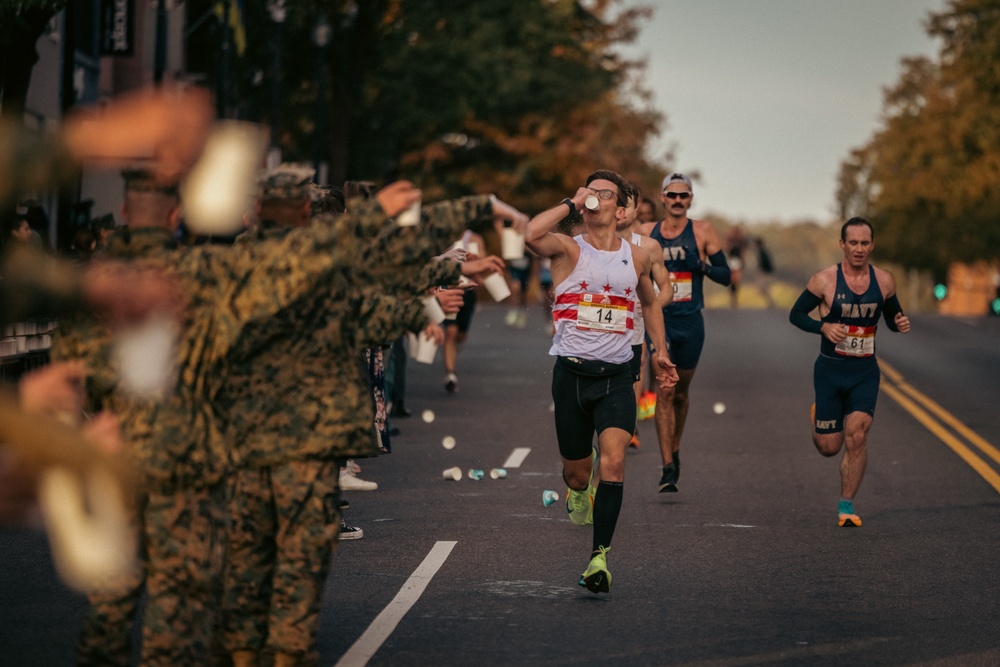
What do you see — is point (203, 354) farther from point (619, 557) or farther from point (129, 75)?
point (129, 75)

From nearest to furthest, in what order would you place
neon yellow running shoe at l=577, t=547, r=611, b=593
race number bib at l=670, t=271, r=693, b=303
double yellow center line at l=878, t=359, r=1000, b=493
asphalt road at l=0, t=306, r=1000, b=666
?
asphalt road at l=0, t=306, r=1000, b=666
neon yellow running shoe at l=577, t=547, r=611, b=593
race number bib at l=670, t=271, r=693, b=303
double yellow center line at l=878, t=359, r=1000, b=493

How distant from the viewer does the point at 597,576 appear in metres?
8.61

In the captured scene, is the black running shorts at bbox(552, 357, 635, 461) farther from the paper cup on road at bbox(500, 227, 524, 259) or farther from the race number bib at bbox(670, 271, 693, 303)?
the race number bib at bbox(670, 271, 693, 303)

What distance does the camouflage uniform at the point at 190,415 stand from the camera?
18.1ft

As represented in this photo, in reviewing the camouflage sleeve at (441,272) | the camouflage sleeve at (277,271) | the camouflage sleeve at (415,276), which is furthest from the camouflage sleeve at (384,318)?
the camouflage sleeve at (277,271)

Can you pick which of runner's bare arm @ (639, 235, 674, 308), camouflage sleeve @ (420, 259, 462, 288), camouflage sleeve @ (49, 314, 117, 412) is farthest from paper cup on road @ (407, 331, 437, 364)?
camouflage sleeve @ (49, 314, 117, 412)

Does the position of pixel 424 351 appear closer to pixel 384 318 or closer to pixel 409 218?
pixel 384 318

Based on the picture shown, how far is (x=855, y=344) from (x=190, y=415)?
656 centimetres

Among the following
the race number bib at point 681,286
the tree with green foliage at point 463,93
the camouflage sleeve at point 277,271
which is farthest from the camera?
the tree with green foliage at point 463,93

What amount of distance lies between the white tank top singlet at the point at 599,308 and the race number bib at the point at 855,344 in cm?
237

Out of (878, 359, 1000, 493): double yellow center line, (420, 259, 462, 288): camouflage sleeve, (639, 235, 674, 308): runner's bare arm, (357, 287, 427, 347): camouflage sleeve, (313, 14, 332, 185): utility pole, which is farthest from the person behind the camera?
(313, 14, 332, 185): utility pole

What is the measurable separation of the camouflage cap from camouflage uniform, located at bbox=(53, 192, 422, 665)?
0.78m

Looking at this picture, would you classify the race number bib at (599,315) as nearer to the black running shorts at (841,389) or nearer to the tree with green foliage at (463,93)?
the black running shorts at (841,389)

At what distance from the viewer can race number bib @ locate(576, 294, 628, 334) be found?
9.36 meters
